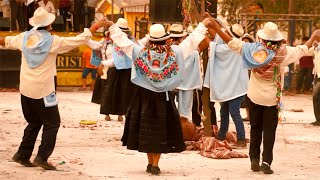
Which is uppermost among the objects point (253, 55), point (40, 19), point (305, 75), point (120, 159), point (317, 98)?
point (40, 19)

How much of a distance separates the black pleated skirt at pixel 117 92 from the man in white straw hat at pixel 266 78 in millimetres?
4066

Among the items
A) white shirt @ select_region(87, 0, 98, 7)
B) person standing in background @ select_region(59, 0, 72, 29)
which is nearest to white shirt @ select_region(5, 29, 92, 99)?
person standing in background @ select_region(59, 0, 72, 29)

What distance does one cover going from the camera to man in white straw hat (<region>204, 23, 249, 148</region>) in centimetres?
1520

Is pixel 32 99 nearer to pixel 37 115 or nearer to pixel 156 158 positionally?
pixel 37 115

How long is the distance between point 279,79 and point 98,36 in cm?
1864

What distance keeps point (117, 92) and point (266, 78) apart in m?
4.50

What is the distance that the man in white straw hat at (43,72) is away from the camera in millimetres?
12172

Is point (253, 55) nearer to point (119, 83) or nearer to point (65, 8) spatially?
point (119, 83)

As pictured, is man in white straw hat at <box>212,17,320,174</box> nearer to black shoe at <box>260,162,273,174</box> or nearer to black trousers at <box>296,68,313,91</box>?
black shoe at <box>260,162,273,174</box>

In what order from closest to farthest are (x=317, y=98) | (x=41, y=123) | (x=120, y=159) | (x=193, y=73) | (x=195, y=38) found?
(x=195, y=38) < (x=41, y=123) < (x=120, y=159) < (x=193, y=73) < (x=317, y=98)

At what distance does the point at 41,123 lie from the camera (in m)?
12.5

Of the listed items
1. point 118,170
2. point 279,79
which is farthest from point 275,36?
point 118,170

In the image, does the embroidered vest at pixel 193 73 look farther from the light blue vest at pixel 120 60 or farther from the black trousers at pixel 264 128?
the black trousers at pixel 264 128

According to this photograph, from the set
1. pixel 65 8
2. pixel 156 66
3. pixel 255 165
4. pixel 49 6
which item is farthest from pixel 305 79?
pixel 156 66
